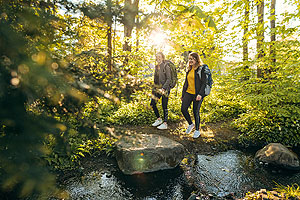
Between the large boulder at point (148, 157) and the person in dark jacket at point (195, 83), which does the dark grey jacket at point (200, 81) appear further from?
the large boulder at point (148, 157)

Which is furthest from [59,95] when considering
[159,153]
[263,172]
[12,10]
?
[263,172]

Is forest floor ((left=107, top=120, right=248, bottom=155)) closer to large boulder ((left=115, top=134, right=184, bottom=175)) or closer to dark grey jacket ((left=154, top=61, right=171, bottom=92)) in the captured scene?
large boulder ((left=115, top=134, right=184, bottom=175))

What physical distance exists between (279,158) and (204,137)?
1809mm

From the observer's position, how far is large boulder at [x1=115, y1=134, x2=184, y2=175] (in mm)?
3312

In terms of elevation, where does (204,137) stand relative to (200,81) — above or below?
below

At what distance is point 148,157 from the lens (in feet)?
11.1

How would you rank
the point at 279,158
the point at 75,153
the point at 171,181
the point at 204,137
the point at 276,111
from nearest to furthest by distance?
the point at 171,181, the point at 75,153, the point at 279,158, the point at 276,111, the point at 204,137

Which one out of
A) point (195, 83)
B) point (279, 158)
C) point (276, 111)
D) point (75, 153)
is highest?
A: point (195, 83)

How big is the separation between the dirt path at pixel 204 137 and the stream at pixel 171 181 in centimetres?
60

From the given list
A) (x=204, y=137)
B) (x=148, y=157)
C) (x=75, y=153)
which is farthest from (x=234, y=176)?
(x=75, y=153)

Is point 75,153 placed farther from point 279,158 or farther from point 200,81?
point 279,158

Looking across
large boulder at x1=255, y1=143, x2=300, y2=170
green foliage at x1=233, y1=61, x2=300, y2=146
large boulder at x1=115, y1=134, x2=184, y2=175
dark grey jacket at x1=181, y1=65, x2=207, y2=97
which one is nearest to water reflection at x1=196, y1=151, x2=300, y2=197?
large boulder at x1=255, y1=143, x2=300, y2=170

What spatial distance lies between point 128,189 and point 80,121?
220cm

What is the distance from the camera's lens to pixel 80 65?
1515 millimetres
